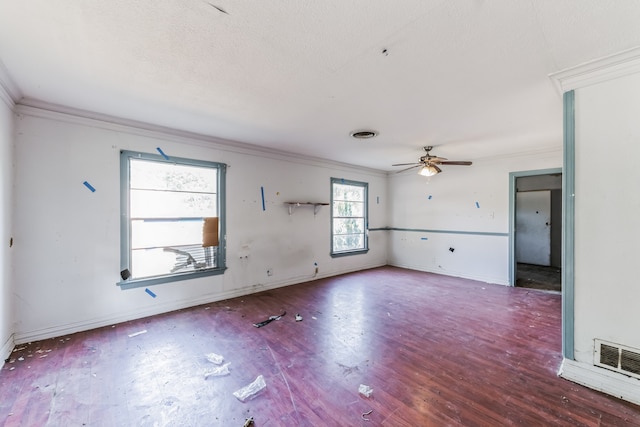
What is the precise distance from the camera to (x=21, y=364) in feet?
7.89

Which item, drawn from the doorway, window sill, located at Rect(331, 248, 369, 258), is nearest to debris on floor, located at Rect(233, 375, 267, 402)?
window sill, located at Rect(331, 248, 369, 258)

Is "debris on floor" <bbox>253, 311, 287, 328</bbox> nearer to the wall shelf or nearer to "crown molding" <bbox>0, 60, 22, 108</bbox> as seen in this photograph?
the wall shelf

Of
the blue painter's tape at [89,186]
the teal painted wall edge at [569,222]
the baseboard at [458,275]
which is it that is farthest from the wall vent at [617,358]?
the blue painter's tape at [89,186]

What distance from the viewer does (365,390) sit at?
205 centimetres

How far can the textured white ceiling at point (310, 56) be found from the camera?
153 centimetres

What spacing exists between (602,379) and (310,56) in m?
3.32

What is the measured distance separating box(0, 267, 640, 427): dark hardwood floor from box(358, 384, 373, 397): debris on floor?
0.15 ft

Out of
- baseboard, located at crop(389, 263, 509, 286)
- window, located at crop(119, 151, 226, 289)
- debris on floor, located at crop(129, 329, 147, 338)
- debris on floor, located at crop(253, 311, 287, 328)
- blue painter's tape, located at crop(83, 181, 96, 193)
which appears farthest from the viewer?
baseboard, located at crop(389, 263, 509, 286)

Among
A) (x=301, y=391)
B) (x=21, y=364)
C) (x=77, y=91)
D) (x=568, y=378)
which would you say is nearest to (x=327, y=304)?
(x=301, y=391)

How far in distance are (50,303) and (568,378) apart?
5070mm

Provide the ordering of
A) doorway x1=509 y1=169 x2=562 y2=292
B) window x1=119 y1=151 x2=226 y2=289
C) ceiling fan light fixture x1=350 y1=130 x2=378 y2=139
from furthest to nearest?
1. doorway x1=509 y1=169 x2=562 y2=292
2. ceiling fan light fixture x1=350 y1=130 x2=378 y2=139
3. window x1=119 y1=151 x2=226 y2=289

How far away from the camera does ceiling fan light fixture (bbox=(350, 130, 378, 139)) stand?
3729mm

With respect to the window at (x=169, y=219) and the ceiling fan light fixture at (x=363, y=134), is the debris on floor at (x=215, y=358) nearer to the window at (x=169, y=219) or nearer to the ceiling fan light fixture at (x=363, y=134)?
the window at (x=169, y=219)

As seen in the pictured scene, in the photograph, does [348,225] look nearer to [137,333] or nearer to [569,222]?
[569,222]
